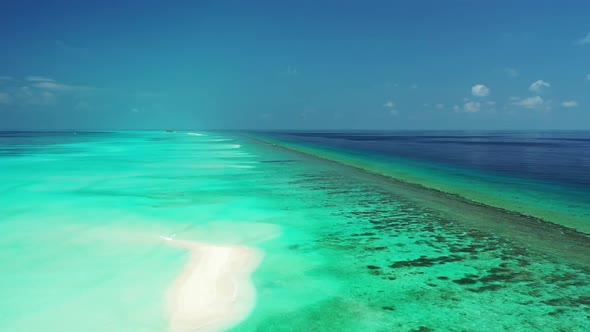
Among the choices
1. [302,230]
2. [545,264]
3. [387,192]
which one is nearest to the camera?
[545,264]

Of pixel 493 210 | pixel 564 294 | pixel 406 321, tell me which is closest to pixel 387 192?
pixel 493 210

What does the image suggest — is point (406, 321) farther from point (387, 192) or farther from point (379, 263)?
point (387, 192)

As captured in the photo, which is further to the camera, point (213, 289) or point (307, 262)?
point (307, 262)

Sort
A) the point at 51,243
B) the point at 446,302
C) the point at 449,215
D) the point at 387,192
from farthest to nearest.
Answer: the point at 387,192, the point at 449,215, the point at 51,243, the point at 446,302
